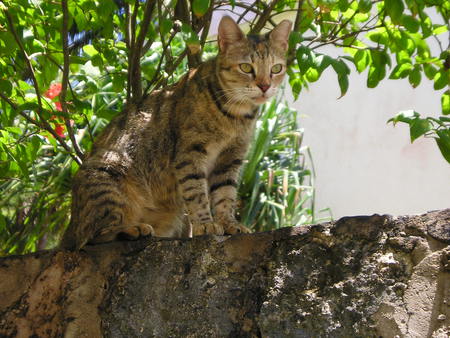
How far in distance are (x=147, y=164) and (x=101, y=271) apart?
800 mm

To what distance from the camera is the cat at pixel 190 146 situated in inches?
117

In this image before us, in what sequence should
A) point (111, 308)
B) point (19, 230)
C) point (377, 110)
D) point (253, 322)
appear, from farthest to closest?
1. point (377, 110)
2. point (19, 230)
3. point (111, 308)
4. point (253, 322)

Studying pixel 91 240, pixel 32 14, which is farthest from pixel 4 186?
pixel 91 240

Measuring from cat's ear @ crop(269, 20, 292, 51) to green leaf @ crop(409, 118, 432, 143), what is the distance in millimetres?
1168

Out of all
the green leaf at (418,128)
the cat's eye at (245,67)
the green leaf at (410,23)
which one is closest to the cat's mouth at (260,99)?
the cat's eye at (245,67)

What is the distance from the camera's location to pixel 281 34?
3295 mm

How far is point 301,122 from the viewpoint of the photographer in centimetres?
754

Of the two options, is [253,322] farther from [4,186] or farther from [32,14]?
[4,186]

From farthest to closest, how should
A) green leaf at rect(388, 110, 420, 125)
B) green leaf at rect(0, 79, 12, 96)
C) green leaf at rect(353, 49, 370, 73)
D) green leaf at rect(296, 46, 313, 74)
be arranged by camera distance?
green leaf at rect(353, 49, 370, 73) → green leaf at rect(0, 79, 12, 96) → green leaf at rect(296, 46, 313, 74) → green leaf at rect(388, 110, 420, 125)

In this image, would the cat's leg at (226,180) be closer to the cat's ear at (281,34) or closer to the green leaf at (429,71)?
the cat's ear at (281,34)

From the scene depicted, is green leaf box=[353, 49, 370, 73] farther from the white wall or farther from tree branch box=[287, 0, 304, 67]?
the white wall

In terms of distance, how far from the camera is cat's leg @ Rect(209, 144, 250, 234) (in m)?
3.20

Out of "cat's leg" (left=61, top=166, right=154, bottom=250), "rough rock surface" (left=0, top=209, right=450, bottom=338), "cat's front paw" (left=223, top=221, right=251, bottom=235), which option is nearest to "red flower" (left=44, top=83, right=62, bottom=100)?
"cat's leg" (left=61, top=166, right=154, bottom=250)

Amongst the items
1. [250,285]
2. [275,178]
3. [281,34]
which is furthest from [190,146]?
[275,178]
